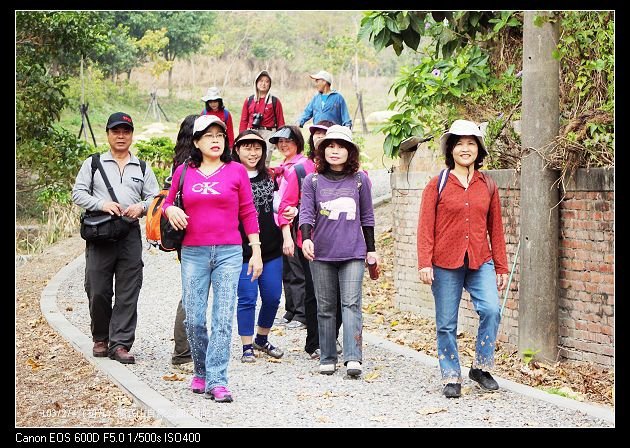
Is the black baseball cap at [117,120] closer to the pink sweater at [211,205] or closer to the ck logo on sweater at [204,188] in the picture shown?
the pink sweater at [211,205]

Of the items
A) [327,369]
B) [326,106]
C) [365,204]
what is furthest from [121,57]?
[327,369]

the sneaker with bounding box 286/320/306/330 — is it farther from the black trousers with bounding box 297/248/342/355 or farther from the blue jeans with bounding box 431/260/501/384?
the blue jeans with bounding box 431/260/501/384

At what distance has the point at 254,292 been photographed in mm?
8172

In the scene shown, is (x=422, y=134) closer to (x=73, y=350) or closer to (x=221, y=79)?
(x=73, y=350)

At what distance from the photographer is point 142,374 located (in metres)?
7.72

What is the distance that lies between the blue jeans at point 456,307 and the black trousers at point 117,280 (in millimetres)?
2581

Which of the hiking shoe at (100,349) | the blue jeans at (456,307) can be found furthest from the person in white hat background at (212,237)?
the hiking shoe at (100,349)

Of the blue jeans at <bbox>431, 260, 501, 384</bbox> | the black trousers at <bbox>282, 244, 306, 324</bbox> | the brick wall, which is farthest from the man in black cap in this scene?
the brick wall

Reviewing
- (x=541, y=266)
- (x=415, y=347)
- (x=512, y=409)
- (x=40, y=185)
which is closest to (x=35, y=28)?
(x=40, y=185)

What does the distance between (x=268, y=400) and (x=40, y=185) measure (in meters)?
12.3

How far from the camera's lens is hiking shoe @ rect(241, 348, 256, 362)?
8.27m

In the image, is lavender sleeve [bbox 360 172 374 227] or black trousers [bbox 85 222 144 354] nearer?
lavender sleeve [bbox 360 172 374 227]

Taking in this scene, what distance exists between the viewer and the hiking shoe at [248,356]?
827 cm
